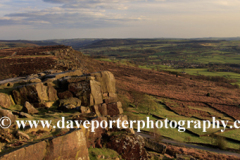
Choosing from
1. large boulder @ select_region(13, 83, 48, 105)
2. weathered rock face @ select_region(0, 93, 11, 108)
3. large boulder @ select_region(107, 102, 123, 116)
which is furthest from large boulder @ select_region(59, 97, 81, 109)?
weathered rock face @ select_region(0, 93, 11, 108)

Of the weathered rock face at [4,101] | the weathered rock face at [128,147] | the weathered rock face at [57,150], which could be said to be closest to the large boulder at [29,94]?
the weathered rock face at [4,101]

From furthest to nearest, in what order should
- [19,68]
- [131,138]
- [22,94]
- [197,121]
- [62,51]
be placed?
[62,51] < [19,68] < [197,121] < [22,94] < [131,138]

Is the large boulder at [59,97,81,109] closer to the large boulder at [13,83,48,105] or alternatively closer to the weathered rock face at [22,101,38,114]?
the large boulder at [13,83,48,105]

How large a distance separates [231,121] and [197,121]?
9.62m

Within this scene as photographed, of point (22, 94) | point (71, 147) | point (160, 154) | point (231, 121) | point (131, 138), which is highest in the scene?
point (22, 94)

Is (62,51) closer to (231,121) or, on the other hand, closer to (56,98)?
(56,98)

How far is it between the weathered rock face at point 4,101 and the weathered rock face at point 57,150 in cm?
1106

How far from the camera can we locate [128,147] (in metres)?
19.4

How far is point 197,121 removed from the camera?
1892 inches

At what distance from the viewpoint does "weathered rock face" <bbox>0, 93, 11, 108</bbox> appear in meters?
21.5

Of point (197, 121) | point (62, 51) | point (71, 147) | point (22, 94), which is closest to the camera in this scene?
point (71, 147)

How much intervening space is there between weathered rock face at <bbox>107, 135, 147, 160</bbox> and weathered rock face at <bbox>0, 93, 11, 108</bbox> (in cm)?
1198

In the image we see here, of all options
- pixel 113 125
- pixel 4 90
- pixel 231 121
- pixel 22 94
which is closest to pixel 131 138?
pixel 113 125

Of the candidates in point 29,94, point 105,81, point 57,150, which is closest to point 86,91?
point 105,81
